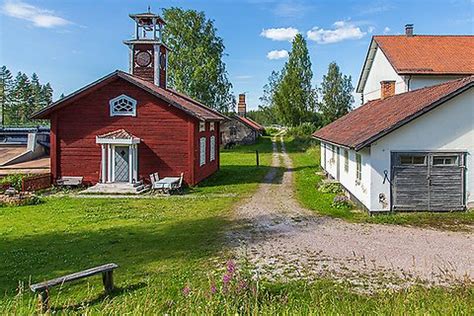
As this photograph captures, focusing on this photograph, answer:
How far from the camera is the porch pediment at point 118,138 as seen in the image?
1833cm

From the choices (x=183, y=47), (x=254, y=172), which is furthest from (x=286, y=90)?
(x=254, y=172)

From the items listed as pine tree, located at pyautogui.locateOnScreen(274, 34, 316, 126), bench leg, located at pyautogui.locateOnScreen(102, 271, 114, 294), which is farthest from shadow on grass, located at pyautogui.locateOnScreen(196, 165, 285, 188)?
pine tree, located at pyautogui.locateOnScreen(274, 34, 316, 126)

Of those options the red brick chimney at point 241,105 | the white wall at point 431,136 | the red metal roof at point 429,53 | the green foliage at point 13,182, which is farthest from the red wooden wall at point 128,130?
the red brick chimney at point 241,105

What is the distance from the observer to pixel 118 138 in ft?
60.4

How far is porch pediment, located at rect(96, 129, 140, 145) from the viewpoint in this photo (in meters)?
18.3

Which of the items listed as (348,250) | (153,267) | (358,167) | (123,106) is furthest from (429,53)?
(153,267)

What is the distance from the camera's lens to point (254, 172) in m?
25.4


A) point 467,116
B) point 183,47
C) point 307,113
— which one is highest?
point 183,47

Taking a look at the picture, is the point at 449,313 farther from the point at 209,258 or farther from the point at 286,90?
the point at 286,90

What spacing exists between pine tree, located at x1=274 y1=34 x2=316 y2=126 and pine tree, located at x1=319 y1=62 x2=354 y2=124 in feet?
32.8

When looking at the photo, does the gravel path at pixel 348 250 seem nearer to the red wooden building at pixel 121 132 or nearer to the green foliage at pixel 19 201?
the red wooden building at pixel 121 132

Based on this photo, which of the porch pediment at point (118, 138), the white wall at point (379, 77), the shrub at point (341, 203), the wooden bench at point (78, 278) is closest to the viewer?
the wooden bench at point (78, 278)

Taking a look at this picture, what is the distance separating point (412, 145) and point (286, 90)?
139ft

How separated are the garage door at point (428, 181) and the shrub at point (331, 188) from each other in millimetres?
4753
